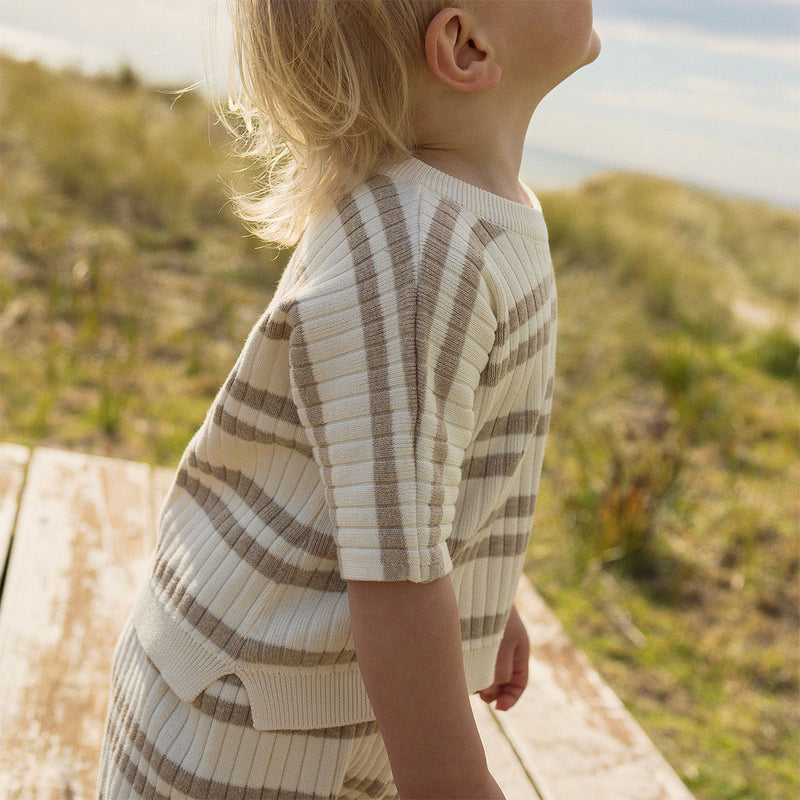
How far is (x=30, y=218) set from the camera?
16.2 feet

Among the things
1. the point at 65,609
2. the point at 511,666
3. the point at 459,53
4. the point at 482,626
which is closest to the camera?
the point at 459,53

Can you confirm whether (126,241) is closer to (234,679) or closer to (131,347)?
(131,347)

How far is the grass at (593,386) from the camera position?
300 cm

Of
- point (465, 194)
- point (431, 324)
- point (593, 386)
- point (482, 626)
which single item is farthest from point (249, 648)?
point (593, 386)

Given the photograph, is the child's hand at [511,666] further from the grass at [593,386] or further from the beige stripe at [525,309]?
the grass at [593,386]

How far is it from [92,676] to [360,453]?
38.2 inches

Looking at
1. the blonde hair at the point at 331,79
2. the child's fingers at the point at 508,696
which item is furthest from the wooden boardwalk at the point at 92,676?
the blonde hair at the point at 331,79

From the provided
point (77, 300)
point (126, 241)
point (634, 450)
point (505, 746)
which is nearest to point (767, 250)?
point (634, 450)

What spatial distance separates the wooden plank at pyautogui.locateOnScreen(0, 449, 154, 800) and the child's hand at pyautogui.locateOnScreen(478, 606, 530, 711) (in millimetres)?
617

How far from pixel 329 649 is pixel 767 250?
1079 centimetres

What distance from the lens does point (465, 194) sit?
93 centimetres

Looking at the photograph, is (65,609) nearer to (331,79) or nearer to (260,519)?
(260,519)

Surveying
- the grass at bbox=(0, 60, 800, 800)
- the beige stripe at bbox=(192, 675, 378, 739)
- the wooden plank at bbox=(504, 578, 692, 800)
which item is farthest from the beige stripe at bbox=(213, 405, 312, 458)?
the wooden plank at bbox=(504, 578, 692, 800)

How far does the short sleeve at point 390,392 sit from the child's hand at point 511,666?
0.57 m
